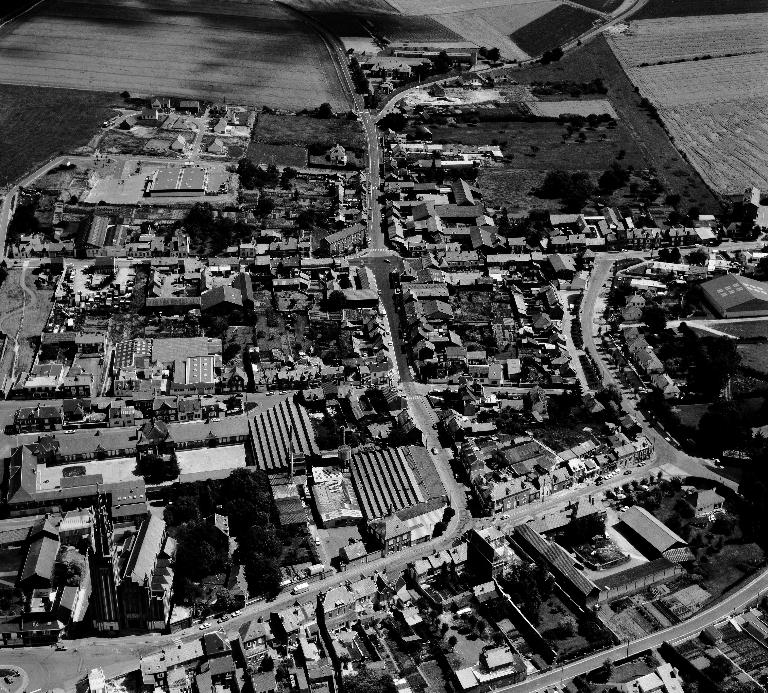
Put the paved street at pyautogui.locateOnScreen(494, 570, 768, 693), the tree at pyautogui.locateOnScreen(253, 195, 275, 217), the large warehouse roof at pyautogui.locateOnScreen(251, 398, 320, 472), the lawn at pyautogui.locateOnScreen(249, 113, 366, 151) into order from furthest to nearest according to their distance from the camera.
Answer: the lawn at pyautogui.locateOnScreen(249, 113, 366, 151) < the tree at pyautogui.locateOnScreen(253, 195, 275, 217) < the large warehouse roof at pyautogui.locateOnScreen(251, 398, 320, 472) < the paved street at pyautogui.locateOnScreen(494, 570, 768, 693)

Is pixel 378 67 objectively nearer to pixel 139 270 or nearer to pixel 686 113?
pixel 686 113

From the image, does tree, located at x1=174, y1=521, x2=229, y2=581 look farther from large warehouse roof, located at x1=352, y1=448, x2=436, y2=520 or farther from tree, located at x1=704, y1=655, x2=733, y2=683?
tree, located at x1=704, y1=655, x2=733, y2=683

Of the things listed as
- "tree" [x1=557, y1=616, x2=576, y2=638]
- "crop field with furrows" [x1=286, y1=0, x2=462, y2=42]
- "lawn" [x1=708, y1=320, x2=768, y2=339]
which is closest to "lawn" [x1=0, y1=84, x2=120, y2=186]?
"crop field with furrows" [x1=286, y1=0, x2=462, y2=42]

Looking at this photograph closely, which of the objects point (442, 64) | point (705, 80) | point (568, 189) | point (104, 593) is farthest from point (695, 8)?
point (104, 593)

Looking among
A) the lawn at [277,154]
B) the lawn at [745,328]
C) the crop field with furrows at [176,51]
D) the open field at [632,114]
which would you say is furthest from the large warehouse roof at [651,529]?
the crop field with furrows at [176,51]

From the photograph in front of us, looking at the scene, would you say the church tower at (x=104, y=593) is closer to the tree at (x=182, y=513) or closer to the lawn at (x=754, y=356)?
the tree at (x=182, y=513)

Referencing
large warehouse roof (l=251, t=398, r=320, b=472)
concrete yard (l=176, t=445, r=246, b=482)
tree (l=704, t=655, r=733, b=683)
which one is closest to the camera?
tree (l=704, t=655, r=733, b=683)

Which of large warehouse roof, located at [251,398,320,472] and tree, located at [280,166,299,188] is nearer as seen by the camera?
large warehouse roof, located at [251,398,320,472]

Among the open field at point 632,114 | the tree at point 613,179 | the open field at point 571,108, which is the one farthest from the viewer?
the open field at point 571,108
